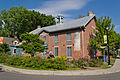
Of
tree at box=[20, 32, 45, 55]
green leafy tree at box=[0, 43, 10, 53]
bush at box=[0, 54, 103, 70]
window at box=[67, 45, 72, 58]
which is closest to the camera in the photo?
bush at box=[0, 54, 103, 70]

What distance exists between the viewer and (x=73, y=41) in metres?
21.4

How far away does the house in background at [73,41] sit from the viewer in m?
20.6

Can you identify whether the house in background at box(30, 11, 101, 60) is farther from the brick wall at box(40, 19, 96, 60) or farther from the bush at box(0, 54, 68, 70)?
the bush at box(0, 54, 68, 70)

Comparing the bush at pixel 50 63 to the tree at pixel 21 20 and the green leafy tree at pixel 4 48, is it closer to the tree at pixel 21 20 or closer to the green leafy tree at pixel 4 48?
the green leafy tree at pixel 4 48

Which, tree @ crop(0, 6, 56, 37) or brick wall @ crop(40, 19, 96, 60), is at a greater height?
tree @ crop(0, 6, 56, 37)

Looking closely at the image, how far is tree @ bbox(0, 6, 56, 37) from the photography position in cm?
4297

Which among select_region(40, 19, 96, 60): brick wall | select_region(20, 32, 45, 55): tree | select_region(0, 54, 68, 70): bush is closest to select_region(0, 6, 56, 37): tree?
select_region(40, 19, 96, 60): brick wall

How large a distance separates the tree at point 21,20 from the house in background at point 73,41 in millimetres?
20226

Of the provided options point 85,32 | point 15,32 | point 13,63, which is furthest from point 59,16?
point 15,32

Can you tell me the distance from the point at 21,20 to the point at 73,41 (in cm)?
2857

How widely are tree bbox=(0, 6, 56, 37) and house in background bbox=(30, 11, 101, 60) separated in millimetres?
20226

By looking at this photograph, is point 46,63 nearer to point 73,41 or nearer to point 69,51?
point 69,51

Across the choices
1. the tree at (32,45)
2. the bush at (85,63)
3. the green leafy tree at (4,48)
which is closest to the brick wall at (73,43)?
the bush at (85,63)

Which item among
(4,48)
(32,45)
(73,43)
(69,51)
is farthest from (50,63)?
(4,48)
